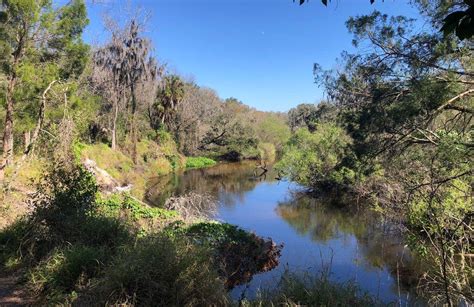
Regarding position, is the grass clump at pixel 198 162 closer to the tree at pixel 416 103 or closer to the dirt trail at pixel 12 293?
the tree at pixel 416 103

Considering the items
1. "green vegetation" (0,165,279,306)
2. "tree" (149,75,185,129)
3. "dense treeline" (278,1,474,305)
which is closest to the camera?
"green vegetation" (0,165,279,306)

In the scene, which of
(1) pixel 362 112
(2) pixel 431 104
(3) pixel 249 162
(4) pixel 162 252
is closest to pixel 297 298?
(4) pixel 162 252

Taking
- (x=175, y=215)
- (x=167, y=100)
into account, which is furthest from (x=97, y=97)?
(x=167, y=100)

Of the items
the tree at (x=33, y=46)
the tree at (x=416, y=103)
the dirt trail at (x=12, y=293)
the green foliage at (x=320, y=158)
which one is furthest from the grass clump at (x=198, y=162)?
the dirt trail at (x=12, y=293)

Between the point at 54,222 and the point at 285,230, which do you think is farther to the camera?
the point at 285,230

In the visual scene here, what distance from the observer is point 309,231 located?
15.7 metres

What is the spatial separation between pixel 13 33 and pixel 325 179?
16.8 m

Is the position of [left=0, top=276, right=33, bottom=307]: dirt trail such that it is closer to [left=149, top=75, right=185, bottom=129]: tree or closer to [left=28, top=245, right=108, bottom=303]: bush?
[left=28, top=245, right=108, bottom=303]: bush

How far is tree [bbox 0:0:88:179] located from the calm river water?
7.53 m

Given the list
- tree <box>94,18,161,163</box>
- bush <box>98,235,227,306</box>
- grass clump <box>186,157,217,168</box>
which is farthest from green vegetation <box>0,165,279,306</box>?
grass clump <box>186,157,217,168</box>

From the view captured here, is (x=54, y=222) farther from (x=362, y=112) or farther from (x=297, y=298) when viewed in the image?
(x=362, y=112)

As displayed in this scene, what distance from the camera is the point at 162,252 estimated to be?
4898 mm

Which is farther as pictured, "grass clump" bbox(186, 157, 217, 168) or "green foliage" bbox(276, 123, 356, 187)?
"grass clump" bbox(186, 157, 217, 168)

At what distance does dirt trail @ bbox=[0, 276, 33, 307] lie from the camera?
4918 millimetres
